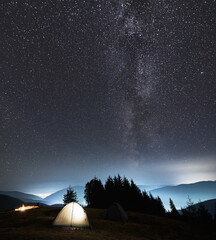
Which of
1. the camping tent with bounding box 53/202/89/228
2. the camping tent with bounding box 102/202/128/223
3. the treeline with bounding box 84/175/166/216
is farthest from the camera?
the treeline with bounding box 84/175/166/216

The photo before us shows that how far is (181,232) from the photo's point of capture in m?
18.7

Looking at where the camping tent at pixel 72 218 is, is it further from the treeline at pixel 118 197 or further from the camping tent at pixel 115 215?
the treeline at pixel 118 197

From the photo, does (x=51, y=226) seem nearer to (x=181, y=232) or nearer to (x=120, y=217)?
(x=120, y=217)

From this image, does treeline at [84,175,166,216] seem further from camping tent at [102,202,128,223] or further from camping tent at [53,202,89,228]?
camping tent at [53,202,89,228]

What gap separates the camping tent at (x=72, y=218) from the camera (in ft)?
46.2

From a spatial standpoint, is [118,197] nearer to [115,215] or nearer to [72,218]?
[115,215]

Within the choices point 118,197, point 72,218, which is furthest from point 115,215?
point 118,197

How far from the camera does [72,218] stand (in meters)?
14.5

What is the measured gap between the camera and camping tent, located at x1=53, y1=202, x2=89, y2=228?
14094 millimetres

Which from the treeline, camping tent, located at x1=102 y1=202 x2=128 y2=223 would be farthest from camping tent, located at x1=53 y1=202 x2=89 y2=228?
the treeline

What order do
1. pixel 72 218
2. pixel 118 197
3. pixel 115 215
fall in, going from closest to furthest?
pixel 72 218 → pixel 115 215 → pixel 118 197

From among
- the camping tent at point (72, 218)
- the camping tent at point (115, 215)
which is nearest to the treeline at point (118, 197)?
the camping tent at point (115, 215)

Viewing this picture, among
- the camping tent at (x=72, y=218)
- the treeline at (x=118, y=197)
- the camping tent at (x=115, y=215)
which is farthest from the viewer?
the treeline at (x=118, y=197)

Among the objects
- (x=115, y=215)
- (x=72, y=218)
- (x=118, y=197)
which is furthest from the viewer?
(x=118, y=197)
